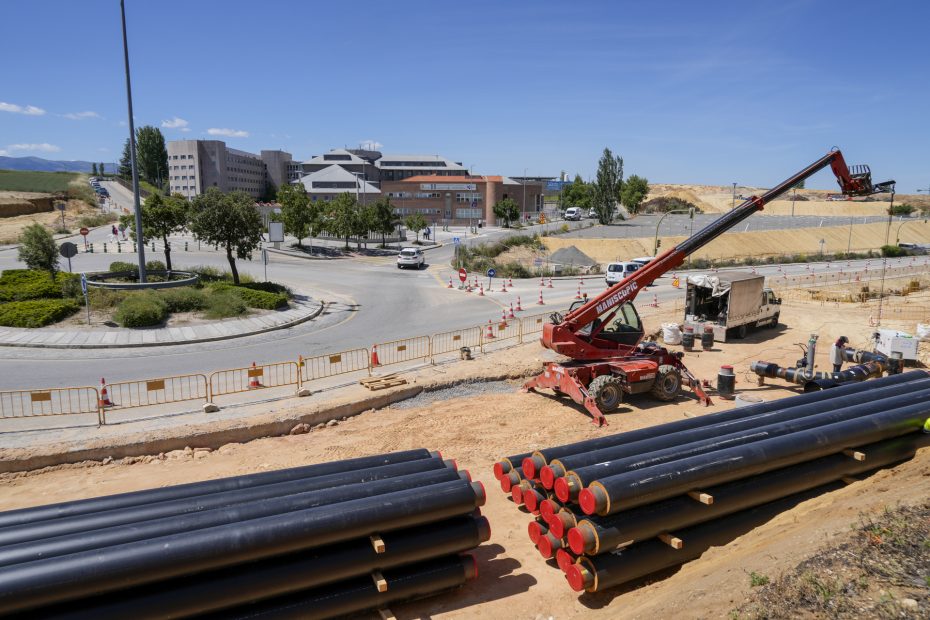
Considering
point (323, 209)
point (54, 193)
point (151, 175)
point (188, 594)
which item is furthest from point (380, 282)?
point (151, 175)

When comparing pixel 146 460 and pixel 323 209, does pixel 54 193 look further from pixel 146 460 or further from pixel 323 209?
pixel 146 460

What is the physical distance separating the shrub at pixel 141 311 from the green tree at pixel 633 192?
86.2 m

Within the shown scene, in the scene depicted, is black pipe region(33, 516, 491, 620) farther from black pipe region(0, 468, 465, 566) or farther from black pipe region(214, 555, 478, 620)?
black pipe region(0, 468, 465, 566)

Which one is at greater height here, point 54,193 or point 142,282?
point 54,193

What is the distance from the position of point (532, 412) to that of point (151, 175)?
108011 millimetres

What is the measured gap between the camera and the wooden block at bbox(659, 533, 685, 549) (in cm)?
792

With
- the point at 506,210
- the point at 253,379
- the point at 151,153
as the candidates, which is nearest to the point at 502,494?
the point at 253,379

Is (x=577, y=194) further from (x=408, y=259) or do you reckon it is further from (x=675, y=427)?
(x=675, y=427)

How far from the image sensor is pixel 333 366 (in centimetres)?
1839

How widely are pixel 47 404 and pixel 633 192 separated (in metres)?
97.5

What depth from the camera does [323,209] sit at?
56.0 metres

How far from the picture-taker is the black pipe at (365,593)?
22.4 ft

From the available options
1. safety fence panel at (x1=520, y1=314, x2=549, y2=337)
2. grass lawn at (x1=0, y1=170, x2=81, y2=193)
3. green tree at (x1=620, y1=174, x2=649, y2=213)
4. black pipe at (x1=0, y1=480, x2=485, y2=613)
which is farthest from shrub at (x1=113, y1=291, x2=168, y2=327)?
green tree at (x1=620, y1=174, x2=649, y2=213)

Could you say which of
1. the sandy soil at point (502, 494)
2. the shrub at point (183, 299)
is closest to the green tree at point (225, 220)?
the shrub at point (183, 299)
